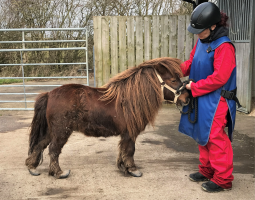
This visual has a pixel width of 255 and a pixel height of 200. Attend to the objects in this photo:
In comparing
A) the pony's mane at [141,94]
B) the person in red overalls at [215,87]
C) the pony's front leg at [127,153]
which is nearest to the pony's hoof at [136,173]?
the pony's front leg at [127,153]

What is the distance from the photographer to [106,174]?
2951 mm

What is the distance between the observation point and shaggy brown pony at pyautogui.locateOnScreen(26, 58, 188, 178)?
8.87 feet

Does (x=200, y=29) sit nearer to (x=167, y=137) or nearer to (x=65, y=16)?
(x=167, y=137)

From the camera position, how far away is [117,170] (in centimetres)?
307

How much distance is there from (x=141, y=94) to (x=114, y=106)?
0.34 metres

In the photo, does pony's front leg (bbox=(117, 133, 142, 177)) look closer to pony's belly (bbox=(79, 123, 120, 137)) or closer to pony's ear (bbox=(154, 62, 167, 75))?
pony's belly (bbox=(79, 123, 120, 137))

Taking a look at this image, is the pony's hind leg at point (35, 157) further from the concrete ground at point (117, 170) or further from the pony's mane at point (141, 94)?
the pony's mane at point (141, 94)

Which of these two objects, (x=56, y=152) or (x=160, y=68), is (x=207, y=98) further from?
(x=56, y=152)

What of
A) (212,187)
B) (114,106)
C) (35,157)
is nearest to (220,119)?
(212,187)

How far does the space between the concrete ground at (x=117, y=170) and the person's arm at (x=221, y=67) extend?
1.14 meters

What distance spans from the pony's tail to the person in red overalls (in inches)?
66.5

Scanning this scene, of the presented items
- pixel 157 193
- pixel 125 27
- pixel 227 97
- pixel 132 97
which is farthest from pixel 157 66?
pixel 125 27

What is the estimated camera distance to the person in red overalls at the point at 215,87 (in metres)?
2.35

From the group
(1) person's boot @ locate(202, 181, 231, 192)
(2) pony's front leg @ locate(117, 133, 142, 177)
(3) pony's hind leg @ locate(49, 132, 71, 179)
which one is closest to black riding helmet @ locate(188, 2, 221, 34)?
(2) pony's front leg @ locate(117, 133, 142, 177)
